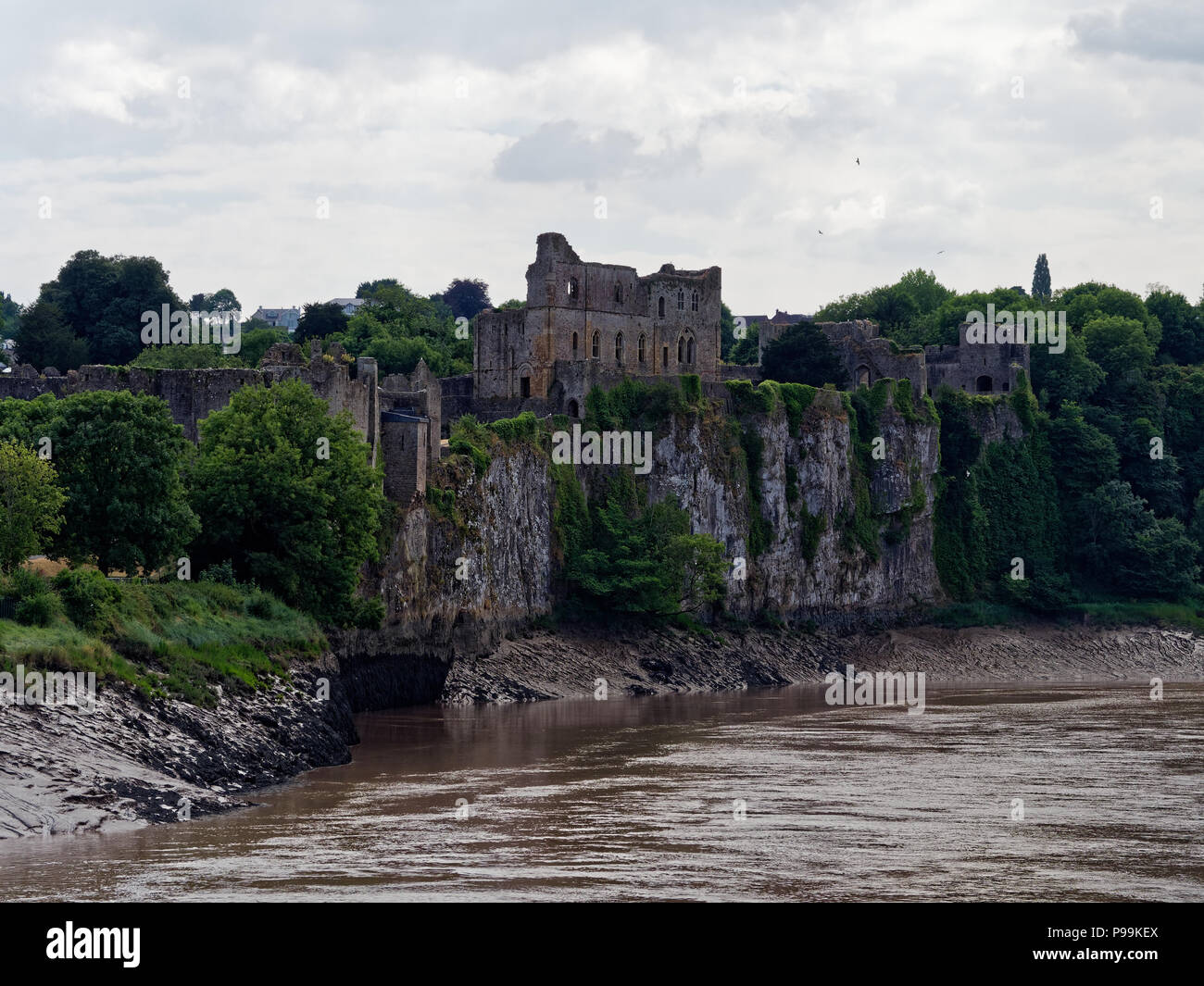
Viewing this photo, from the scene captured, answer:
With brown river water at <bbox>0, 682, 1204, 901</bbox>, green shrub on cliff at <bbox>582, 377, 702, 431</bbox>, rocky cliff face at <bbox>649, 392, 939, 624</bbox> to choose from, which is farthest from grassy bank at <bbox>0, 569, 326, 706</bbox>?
rocky cliff face at <bbox>649, 392, 939, 624</bbox>

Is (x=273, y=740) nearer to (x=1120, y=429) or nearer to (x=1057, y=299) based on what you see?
(x=1120, y=429)

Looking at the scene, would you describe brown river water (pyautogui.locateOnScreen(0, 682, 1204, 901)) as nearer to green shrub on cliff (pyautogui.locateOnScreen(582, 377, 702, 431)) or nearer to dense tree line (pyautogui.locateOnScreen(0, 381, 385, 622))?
dense tree line (pyautogui.locateOnScreen(0, 381, 385, 622))

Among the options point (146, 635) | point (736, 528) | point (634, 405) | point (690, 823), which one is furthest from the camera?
point (736, 528)

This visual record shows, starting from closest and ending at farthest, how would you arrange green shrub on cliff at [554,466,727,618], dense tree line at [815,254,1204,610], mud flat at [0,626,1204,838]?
mud flat at [0,626,1204,838] → green shrub on cliff at [554,466,727,618] → dense tree line at [815,254,1204,610]

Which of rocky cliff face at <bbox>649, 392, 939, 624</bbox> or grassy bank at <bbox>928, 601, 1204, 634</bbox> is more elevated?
rocky cliff face at <bbox>649, 392, 939, 624</bbox>

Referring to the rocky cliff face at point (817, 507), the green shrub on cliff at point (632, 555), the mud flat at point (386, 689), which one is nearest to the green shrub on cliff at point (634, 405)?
the rocky cliff face at point (817, 507)

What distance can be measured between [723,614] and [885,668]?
911 centimetres

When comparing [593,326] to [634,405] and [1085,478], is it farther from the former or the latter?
[1085,478]

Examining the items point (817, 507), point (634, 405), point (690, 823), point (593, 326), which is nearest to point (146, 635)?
point (690, 823)

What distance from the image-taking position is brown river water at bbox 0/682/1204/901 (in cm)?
3616

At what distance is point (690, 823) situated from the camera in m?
44.1

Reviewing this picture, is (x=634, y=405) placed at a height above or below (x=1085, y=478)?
above

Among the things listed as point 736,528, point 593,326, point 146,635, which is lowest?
point 146,635
